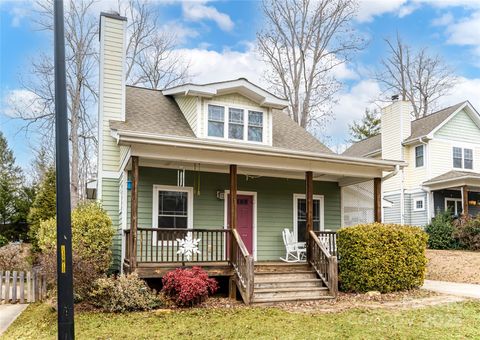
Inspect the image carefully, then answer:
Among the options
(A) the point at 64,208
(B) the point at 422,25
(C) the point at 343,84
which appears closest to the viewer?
(A) the point at 64,208

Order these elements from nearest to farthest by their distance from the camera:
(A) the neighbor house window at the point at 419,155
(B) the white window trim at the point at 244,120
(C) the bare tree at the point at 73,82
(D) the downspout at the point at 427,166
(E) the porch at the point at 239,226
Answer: (E) the porch at the point at 239,226 < (B) the white window trim at the point at 244,120 < (D) the downspout at the point at 427,166 < (C) the bare tree at the point at 73,82 < (A) the neighbor house window at the point at 419,155

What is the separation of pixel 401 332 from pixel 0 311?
801cm

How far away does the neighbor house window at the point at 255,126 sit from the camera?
519 inches

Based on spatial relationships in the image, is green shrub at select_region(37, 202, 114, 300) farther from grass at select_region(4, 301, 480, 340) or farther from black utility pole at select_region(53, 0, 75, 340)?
black utility pole at select_region(53, 0, 75, 340)

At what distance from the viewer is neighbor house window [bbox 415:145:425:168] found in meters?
21.6

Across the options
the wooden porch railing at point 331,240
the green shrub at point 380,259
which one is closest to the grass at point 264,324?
the green shrub at point 380,259

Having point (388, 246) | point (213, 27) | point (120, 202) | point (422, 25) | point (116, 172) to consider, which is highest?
point (422, 25)

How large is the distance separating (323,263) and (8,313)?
6923 millimetres

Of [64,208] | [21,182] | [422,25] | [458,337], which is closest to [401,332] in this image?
[458,337]

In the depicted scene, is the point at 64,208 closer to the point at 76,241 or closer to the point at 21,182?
the point at 76,241

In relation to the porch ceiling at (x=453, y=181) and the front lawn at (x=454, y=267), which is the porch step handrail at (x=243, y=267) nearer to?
the front lawn at (x=454, y=267)

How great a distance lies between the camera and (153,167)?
1172cm

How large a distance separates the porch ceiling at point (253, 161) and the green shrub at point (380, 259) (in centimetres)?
172

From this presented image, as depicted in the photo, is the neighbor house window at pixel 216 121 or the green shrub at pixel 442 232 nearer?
the neighbor house window at pixel 216 121
